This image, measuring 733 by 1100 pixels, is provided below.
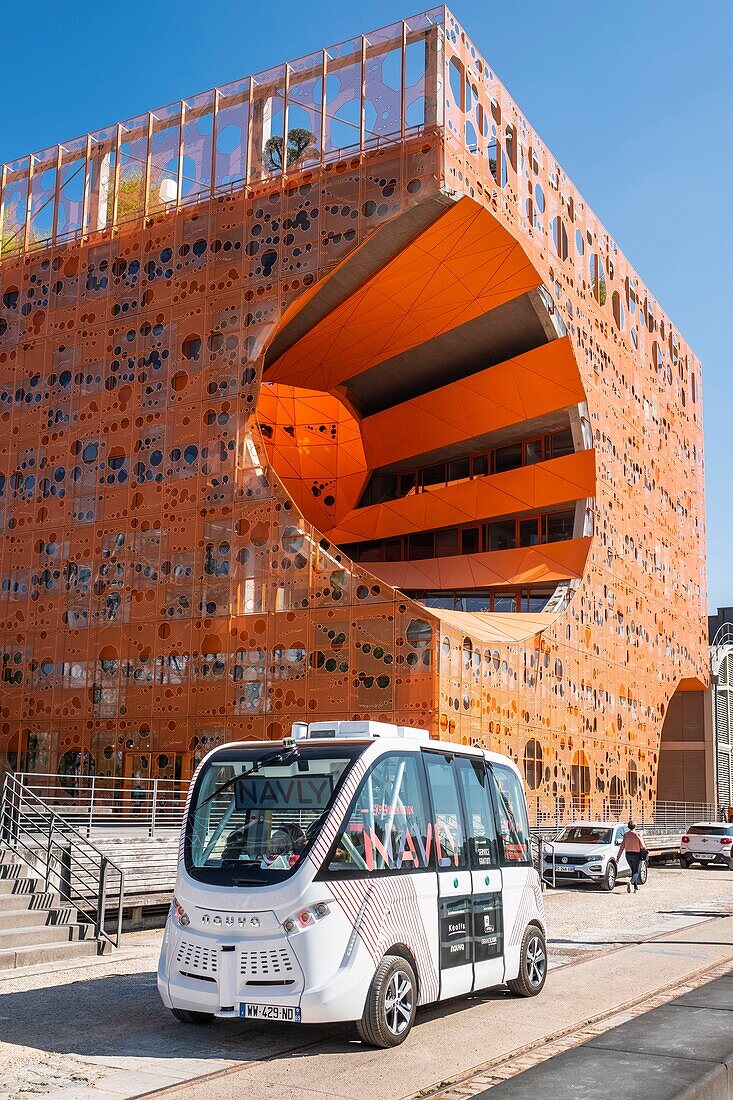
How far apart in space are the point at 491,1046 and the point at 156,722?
23.6 metres

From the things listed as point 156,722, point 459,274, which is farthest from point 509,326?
point 156,722

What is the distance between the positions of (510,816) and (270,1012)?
3.69 meters

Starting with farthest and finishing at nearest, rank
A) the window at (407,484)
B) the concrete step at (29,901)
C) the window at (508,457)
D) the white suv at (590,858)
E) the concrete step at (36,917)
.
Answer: the window at (407,484) < the window at (508,457) < the white suv at (590,858) < the concrete step at (29,901) < the concrete step at (36,917)

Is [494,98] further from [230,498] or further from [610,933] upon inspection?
[610,933]

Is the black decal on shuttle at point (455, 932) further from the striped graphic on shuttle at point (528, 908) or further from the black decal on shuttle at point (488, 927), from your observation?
the striped graphic on shuttle at point (528, 908)

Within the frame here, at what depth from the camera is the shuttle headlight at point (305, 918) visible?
28.7 feet

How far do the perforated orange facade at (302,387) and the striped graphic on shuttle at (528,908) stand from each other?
16876mm

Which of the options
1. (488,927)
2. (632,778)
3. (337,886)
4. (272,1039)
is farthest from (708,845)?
(337,886)

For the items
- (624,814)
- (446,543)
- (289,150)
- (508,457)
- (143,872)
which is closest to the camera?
(143,872)

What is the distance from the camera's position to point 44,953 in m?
13.2

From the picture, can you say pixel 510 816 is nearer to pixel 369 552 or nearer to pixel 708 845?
pixel 708 845

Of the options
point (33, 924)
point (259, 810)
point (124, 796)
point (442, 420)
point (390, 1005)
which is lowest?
point (33, 924)

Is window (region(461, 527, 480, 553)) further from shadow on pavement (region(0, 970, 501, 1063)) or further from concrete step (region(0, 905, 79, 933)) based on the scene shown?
shadow on pavement (region(0, 970, 501, 1063))

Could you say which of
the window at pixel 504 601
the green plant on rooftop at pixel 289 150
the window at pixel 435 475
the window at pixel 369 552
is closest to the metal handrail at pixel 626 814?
the window at pixel 504 601
